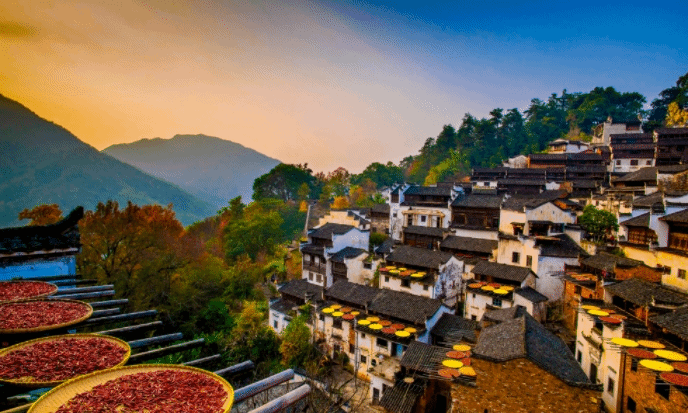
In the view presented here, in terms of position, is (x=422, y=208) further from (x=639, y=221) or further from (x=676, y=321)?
(x=676, y=321)

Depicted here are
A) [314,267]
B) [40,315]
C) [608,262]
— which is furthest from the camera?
[314,267]

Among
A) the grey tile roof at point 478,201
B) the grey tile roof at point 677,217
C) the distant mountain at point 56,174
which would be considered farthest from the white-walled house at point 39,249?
the distant mountain at point 56,174

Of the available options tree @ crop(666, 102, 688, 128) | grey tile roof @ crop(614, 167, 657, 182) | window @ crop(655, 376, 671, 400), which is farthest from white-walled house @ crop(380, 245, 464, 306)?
tree @ crop(666, 102, 688, 128)

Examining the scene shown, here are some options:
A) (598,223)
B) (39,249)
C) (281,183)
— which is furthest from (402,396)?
(281,183)

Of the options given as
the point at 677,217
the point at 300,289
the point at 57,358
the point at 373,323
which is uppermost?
the point at 677,217

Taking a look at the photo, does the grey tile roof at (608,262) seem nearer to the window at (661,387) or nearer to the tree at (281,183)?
the window at (661,387)

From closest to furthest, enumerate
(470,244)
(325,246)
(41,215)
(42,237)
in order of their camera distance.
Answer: (42,237) < (41,215) < (470,244) < (325,246)

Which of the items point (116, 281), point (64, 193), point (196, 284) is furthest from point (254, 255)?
point (64, 193)
